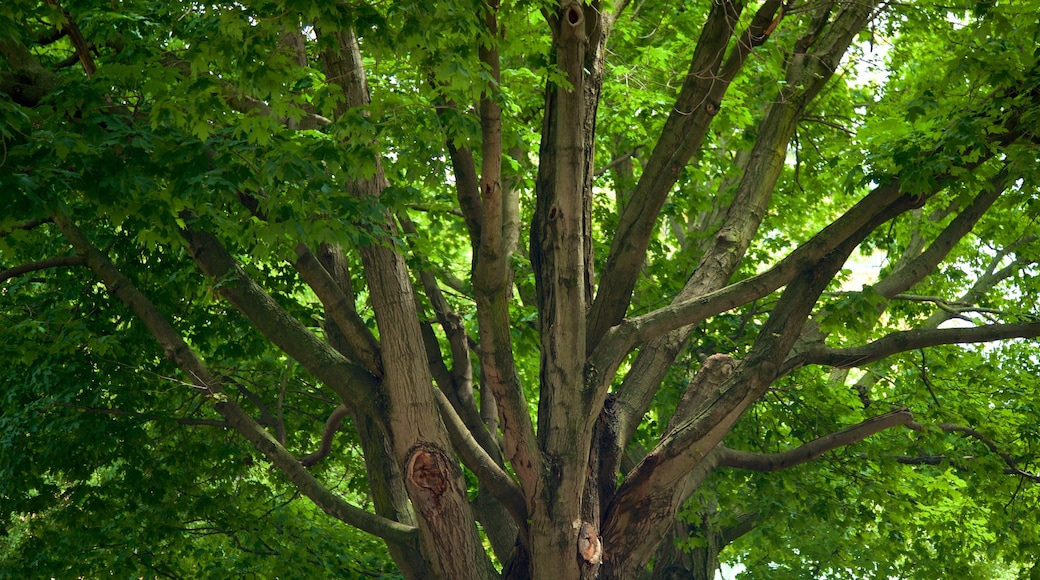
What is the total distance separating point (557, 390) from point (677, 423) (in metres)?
1.54

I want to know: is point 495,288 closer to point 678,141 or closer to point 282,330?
point 282,330

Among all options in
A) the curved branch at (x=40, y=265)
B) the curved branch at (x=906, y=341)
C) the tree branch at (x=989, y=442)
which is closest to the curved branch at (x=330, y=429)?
the curved branch at (x=40, y=265)

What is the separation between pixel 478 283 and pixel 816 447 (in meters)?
3.31

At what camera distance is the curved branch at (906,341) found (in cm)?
730

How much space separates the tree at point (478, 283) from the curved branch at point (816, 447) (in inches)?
1.3

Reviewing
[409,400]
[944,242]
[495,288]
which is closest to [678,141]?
[495,288]

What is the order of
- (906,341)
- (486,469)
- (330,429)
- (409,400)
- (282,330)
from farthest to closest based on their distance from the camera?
(330,429) → (906,341) → (486,469) → (282,330) → (409,400)

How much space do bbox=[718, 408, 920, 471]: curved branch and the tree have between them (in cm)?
3

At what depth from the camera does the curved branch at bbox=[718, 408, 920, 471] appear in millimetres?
7598

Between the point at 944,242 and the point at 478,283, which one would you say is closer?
the point at 478,283

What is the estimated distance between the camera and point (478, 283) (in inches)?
252

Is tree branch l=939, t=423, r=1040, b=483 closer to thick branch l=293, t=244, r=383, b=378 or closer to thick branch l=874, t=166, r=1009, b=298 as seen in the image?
thick branch l=874, t=166, r=1009, b=298

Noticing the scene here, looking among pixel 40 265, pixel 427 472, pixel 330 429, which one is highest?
pixel 40 265

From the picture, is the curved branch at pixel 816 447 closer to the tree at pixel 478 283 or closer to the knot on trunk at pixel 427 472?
the tree at pixel 478 283
